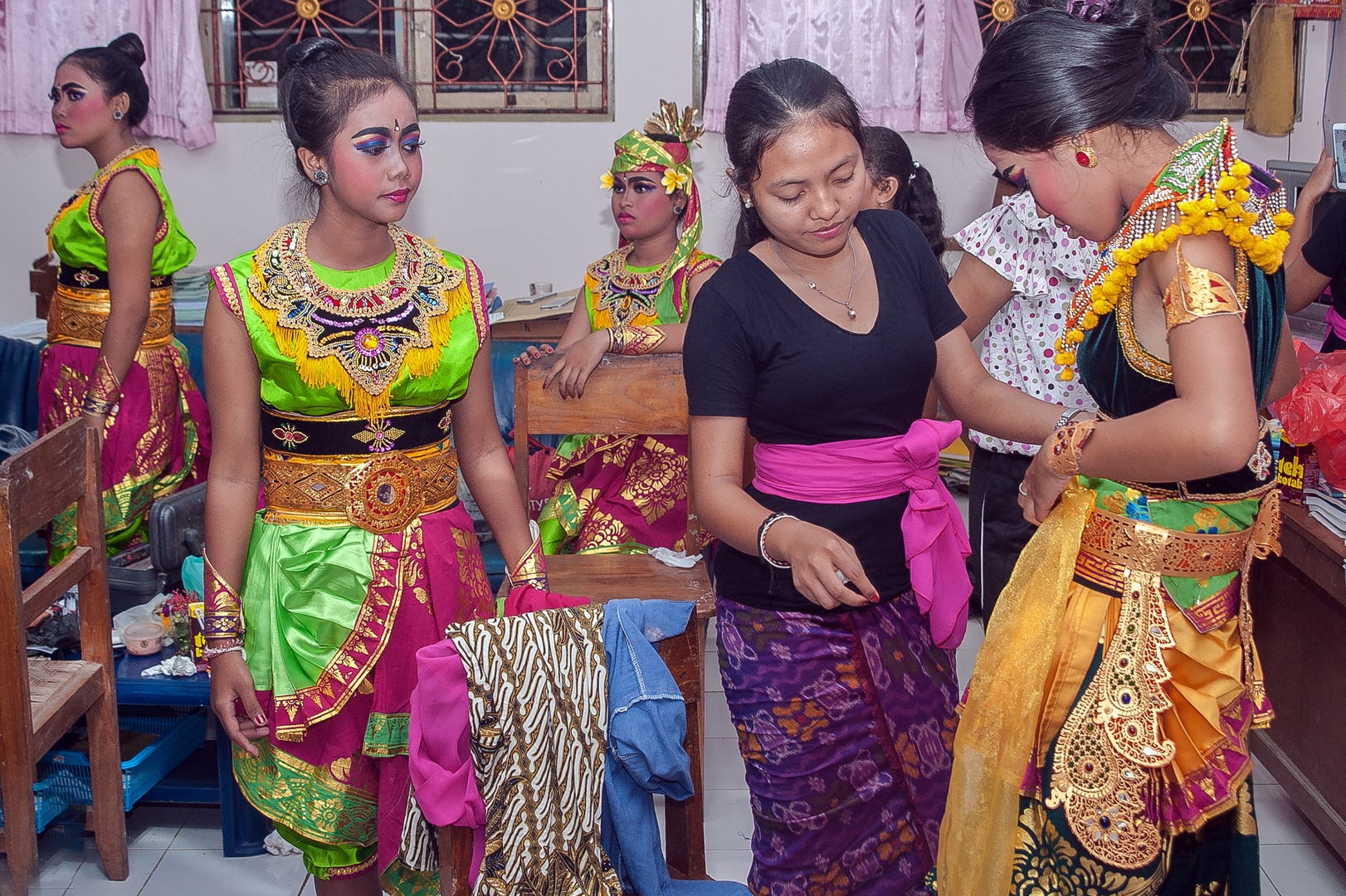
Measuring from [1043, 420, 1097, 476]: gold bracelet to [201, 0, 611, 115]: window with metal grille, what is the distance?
3.59m

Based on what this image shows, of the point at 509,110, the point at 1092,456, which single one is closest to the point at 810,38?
the point at 509,110

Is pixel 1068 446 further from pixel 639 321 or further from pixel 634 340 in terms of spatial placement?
pixel 639 321

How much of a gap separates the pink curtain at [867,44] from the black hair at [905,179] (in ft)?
5.11

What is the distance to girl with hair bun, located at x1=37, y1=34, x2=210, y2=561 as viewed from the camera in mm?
3221

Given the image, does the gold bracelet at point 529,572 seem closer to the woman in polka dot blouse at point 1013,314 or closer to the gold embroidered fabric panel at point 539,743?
the gold embroidered fabric panel at point 539,743

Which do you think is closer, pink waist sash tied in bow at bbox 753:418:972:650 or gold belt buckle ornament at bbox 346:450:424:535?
pink waist sash tied in bow at bbox 753:418:972:650

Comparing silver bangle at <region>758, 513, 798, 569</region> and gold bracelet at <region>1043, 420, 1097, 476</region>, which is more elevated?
gold bracelet at <region>1043, 420, 1097, 476</region>

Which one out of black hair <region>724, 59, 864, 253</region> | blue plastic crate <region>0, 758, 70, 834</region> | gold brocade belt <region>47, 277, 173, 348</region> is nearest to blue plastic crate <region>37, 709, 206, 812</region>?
blue plastic crate <region>0, 758, 70, 834</region>

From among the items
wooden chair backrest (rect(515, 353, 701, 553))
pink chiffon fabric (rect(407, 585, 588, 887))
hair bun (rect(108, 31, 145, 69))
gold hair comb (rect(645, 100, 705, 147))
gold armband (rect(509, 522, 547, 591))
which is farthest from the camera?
hair bun (rect(108, 31, 145, 69))

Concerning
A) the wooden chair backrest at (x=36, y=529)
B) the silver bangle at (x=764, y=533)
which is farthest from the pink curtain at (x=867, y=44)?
the silver bangle at (x=764, y=533)

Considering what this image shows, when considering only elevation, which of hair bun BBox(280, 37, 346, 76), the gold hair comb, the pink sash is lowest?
the pink sash

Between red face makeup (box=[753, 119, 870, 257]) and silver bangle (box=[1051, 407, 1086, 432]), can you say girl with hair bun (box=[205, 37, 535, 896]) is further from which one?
silver bangle (box=[1051, 407, 1086, 432])

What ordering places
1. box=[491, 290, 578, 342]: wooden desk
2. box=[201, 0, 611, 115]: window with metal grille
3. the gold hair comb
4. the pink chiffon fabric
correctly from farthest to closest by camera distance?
box=[201, 0, 611, 115]: window with metal grille
box=[491, 290, 578, 342]: wooden desk
the gold hair comb
the pink chiffon fabric

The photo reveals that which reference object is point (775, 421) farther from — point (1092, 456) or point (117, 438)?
point (117, 438)
